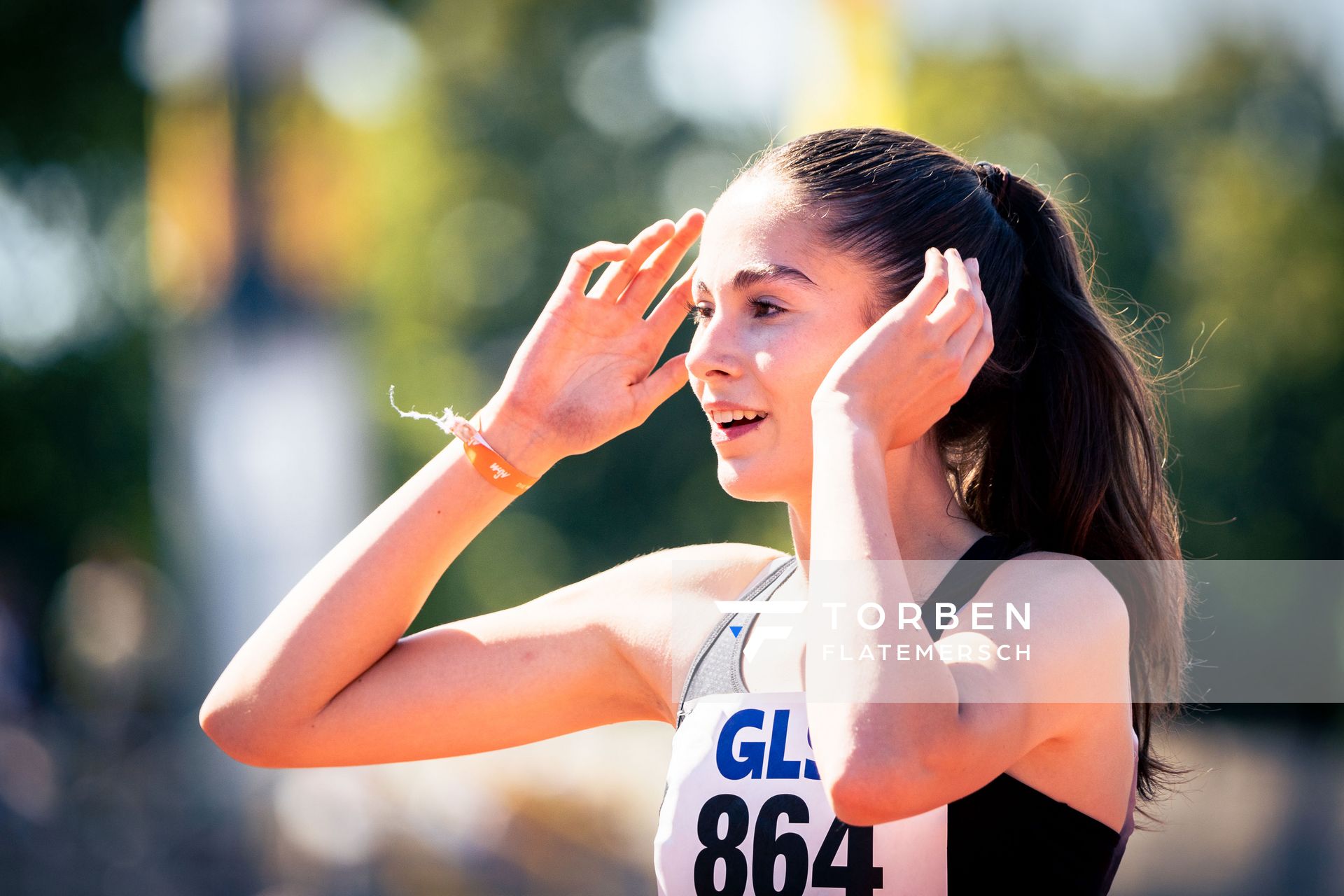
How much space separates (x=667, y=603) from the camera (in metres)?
2.62

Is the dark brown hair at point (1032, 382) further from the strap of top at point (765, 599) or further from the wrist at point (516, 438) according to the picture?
the wrist at point (516, 438)

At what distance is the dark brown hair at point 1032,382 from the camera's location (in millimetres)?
2402

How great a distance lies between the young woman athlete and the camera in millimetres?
1982

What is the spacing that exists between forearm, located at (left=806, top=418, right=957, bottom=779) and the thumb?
2.71ft

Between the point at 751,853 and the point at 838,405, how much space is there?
2.55 ft

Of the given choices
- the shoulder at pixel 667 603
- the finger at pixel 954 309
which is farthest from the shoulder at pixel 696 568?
the finger at pixel 954 309

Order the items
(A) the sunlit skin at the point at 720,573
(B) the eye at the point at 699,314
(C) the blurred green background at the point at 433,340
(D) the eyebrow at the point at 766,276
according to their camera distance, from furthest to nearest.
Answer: (C) the blurred green background at the point at 433,340 → (B) the eye at the point at 699,314 → (D) the eyebrow at the point at 766,276 → (A) the sunlit skin at the point at 720,573

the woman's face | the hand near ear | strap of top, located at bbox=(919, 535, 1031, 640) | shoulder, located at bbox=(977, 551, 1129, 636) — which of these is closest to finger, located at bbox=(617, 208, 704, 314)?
the woman's face

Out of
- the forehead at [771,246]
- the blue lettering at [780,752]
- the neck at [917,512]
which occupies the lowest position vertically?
the blue lettering at [780,752]

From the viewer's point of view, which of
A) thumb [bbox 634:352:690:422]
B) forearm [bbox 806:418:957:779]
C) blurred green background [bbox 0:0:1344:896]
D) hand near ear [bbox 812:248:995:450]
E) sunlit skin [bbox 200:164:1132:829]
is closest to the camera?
forearm [bbox 806:418:957:779]

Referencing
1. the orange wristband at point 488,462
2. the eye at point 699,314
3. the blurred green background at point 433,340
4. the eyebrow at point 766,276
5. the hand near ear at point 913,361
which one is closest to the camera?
the hand near ear at point 913,361

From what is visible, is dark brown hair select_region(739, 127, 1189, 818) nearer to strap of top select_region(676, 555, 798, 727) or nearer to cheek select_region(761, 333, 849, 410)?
cheek select_region(761, 333, 849, 410)

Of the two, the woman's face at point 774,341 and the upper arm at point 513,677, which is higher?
the woman's face at point 774,341

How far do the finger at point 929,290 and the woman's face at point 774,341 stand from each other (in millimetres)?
203
